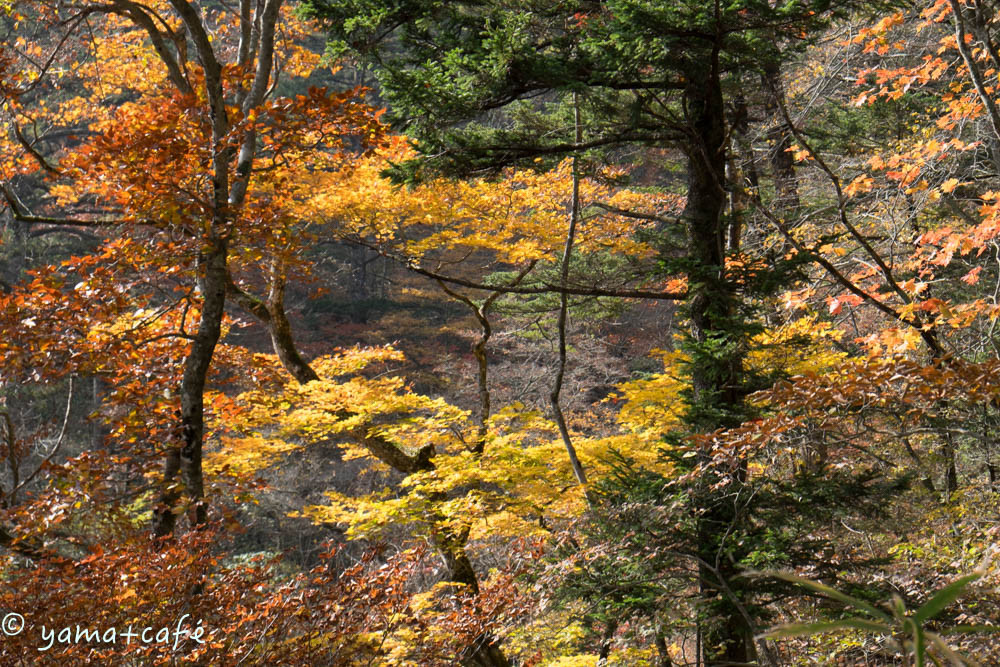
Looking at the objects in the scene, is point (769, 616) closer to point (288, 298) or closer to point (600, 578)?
point (600, 578)

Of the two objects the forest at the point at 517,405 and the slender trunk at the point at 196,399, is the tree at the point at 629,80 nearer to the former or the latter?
the forest at the point at 517,405

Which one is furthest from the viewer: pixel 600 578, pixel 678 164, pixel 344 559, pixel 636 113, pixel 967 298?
pixel 344 559

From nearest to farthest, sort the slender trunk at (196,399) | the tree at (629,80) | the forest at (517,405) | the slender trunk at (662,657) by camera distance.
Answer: the forest at (517,405), the tree at (629,80), the slender trunk at (196,399), the slender trunk at (662,657)

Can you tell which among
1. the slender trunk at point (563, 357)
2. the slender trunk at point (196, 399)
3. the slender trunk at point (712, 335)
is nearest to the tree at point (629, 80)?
the slender trunk at point (712, 335)

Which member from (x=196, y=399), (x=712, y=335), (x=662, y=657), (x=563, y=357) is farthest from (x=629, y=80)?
(x=662, y=657)

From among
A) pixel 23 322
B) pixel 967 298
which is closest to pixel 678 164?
pixel 967 298

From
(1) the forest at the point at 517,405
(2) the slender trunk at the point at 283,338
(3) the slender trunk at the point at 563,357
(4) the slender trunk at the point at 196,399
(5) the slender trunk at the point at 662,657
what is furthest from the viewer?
(2) the slender trunk at the point at 283,338

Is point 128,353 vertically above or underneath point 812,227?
underneath

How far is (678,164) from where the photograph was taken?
265 inches

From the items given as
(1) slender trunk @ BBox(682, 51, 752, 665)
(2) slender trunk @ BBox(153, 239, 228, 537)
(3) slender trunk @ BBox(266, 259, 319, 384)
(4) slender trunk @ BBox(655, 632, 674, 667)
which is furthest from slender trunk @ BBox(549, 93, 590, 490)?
(2) slender trunk @ BBox(153, 239, 228, 537)

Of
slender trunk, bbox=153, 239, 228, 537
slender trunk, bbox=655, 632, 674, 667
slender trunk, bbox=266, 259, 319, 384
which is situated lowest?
slender trunk, bbox=655, 632, 674, 667

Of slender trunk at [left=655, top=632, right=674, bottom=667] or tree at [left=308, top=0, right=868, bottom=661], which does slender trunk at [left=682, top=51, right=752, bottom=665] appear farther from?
slender trunk at [left=655, top=632, right=674, bottom=667]

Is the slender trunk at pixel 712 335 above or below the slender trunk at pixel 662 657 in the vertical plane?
above

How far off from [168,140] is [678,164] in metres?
4.41
